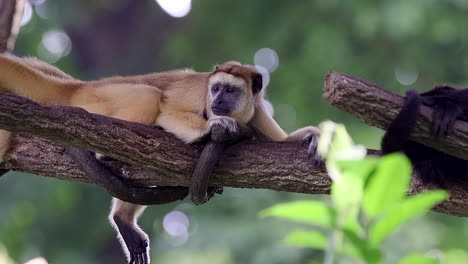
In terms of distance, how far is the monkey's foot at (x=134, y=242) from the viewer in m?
5.05

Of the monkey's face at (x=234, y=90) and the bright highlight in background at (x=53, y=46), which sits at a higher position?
the bright highlight in background at (x=53, y=46)

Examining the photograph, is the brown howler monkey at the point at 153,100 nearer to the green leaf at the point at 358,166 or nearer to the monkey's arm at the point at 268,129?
the monkey's arm at the point at 268,129

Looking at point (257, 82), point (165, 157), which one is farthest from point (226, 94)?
point (165, 157)

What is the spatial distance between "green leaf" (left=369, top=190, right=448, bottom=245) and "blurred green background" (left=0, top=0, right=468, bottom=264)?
8.28 meters

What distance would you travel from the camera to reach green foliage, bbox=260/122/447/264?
55.0 inches

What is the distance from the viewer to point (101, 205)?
49.4 ft

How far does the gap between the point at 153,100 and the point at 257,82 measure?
0.96 meters

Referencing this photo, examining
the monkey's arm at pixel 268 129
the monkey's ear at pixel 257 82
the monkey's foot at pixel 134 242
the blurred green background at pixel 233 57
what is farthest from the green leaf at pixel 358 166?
the blurred green background at pixel 233 57

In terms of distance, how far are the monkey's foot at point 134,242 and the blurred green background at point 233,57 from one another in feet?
16.8

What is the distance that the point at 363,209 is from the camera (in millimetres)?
1443

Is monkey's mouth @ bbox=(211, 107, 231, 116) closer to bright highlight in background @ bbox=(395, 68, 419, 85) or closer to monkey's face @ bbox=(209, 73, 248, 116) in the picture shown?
monkey's face @ bbox=(209, 73, 248, 116)

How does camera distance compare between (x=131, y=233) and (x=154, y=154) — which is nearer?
(x=154, y=154)

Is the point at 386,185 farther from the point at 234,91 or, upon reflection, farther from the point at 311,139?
the point at 234,91

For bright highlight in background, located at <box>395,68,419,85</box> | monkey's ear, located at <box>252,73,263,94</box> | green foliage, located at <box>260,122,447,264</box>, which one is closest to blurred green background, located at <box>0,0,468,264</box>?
bright highlight in background, located at <box>395,68,419,85</box>
